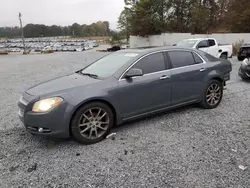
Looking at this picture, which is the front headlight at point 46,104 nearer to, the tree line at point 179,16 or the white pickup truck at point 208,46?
the white pickup truck at point 208,46

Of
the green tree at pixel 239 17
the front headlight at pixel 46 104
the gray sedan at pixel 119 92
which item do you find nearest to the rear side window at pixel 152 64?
the gray sedan at pixel 119 92

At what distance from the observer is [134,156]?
9.56 feet

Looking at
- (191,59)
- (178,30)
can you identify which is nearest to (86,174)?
(191,59)

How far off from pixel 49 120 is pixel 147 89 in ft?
5.58

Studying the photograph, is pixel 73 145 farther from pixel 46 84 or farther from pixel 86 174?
pixel 46 84

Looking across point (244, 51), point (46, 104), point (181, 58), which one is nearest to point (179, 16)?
point (244, 51)

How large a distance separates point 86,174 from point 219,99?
355 cm

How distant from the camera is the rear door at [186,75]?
4105mm

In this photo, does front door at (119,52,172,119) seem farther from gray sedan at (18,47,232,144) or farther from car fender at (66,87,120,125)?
car fender at (66,87,120,125)

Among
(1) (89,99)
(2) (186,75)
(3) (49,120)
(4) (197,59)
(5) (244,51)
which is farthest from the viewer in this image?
(5) (244,51)

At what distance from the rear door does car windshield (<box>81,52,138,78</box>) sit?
893 millimetres

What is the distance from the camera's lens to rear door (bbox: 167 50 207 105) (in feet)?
13.5

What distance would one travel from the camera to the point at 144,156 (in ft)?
9.53

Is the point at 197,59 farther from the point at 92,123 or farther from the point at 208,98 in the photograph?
the point at 92,123
